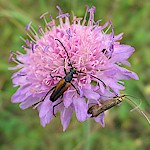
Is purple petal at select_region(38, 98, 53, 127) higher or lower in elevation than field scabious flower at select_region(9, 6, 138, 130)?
lower

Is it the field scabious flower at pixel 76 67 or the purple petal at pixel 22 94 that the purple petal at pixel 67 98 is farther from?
the purple petal at pixel 22 94

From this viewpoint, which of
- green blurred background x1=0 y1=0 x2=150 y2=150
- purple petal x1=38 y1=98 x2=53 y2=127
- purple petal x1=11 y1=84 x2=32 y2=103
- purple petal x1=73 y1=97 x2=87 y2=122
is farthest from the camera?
green blurred background x1=0 y1=0 x2=150 y2=150

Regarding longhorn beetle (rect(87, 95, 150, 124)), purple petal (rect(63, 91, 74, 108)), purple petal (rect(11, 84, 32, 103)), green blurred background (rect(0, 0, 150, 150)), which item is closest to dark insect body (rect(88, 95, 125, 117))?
longhorn beetle (rect(87, 95, 150, 124))

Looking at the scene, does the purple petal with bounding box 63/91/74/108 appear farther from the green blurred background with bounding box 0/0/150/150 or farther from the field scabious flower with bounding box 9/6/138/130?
the green blurred background with bounding box 0/0/150/150

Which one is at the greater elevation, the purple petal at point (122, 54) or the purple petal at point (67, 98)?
the purple petal at point (122, 54)

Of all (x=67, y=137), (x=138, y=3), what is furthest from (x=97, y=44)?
(x=138, y=3)

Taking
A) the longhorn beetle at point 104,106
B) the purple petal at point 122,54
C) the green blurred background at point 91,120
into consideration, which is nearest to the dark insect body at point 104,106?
the longhorn beetle at point 104,106

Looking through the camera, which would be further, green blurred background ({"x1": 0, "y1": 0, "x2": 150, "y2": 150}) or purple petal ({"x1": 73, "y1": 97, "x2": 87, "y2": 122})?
green blurred background ({"x1": 0, "y1": 0, "x2": 150, "y2": 150})
